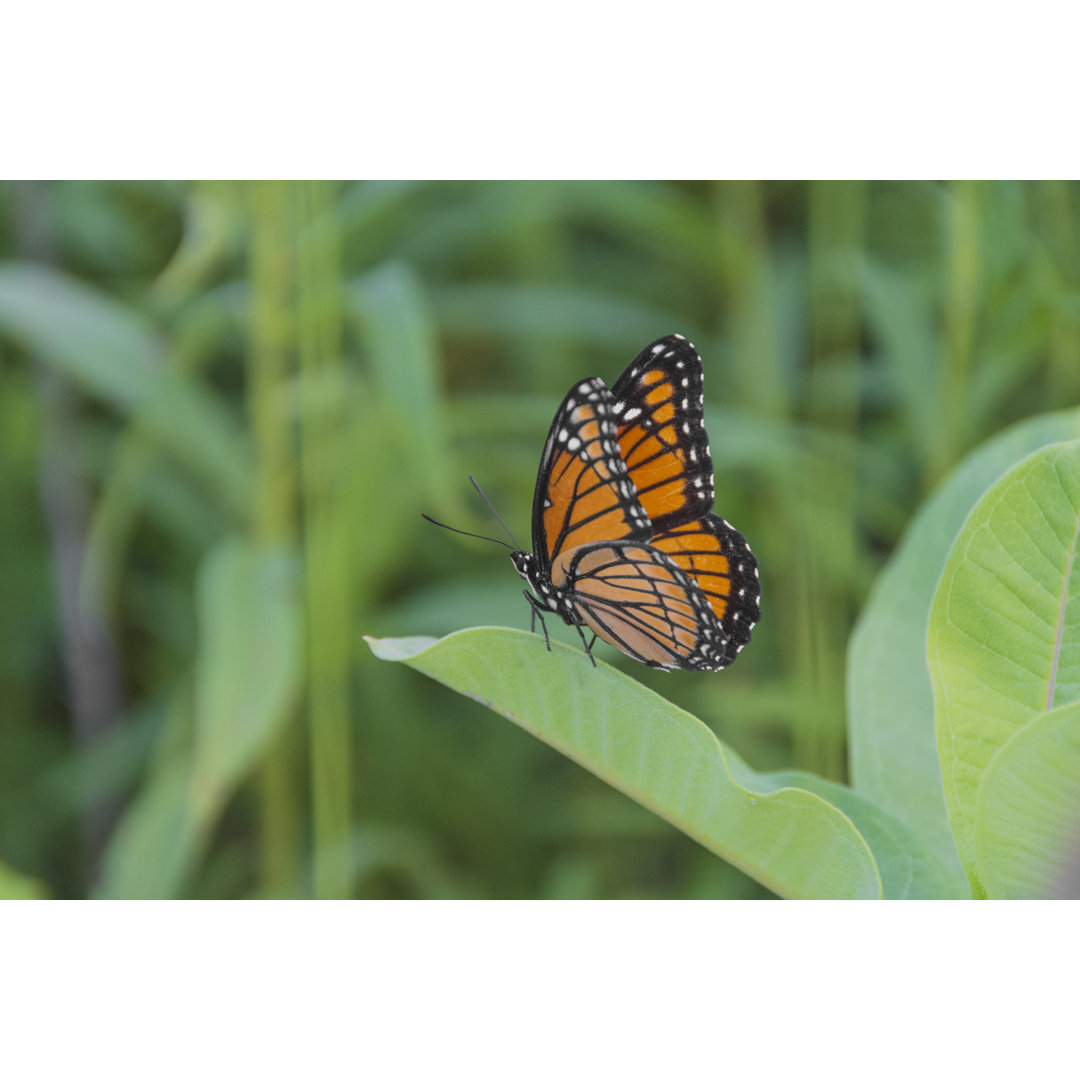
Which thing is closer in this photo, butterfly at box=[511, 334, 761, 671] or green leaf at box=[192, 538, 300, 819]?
butterfly at box=[511, 334, 761, 671]

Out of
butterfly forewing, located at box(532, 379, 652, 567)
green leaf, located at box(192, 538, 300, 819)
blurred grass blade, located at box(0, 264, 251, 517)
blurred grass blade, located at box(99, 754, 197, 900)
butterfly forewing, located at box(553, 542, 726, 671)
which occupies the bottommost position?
blurred grass blade, located at box(99, 754, 197, 900)

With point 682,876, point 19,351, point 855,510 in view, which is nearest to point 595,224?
point 855,510

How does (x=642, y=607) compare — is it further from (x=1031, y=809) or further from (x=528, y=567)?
(x=1031, y=809)

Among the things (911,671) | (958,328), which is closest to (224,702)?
(911,671)

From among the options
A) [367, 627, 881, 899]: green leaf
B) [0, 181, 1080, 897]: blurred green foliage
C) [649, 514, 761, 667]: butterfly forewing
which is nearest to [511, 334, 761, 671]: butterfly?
[649, 514, 761, 667]: butterfly forewing

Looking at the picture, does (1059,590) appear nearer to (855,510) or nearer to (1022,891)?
(1022,891)

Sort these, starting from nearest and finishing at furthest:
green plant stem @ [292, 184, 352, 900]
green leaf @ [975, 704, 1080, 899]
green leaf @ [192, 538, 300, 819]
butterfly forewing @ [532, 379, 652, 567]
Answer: green leaf @ [975, 704, 1080, 899]
butterfly forewing @ [532, 379, 652, 567]
green leaf @ [192, 538, 300, 819]
green plant stem @ [292, 184, 352, 900]

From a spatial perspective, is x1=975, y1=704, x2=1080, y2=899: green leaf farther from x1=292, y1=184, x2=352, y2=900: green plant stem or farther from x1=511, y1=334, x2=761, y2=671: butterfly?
x1=292, y1=184, x2=352, y2=900: green plant stem

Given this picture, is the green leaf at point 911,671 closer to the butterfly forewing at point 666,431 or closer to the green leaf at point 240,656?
the butterfly forewing at point 666,431
